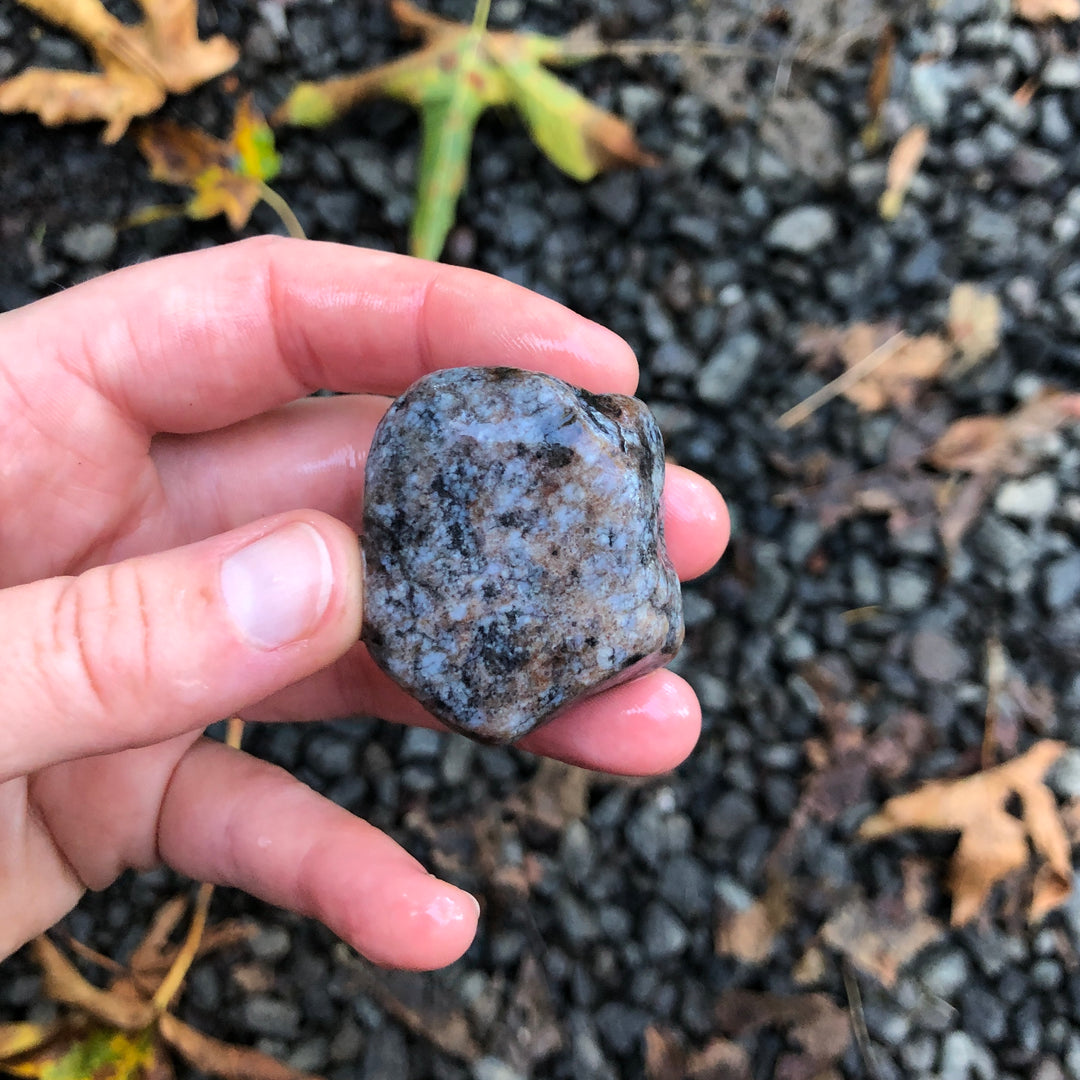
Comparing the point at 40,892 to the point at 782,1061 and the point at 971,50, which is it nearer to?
the point at 782,1061

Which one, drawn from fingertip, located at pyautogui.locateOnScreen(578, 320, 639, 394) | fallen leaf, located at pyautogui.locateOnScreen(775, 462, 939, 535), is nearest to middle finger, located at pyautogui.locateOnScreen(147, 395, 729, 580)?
fingertip, located at pyautogui.locateOnScreen(578, 320, 639, 394)

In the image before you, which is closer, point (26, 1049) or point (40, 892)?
point (40, 892)

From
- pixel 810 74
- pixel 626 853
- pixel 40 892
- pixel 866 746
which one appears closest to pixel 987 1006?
pixel 866 746

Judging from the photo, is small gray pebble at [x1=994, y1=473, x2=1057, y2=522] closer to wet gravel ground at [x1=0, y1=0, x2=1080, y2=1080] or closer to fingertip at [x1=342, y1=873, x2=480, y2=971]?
wet gravel ground at [x1=0, y1=0, x2=1080, y2=1080]

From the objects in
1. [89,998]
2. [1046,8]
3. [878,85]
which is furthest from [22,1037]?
[1046,8]

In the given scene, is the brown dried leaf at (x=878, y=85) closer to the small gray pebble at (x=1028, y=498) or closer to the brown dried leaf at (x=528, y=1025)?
the small gray pebble at (x=1028, y=498)

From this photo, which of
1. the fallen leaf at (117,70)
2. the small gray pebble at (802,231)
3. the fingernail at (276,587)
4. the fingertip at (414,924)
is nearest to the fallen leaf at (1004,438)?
the small gray pebble at (802,231)
